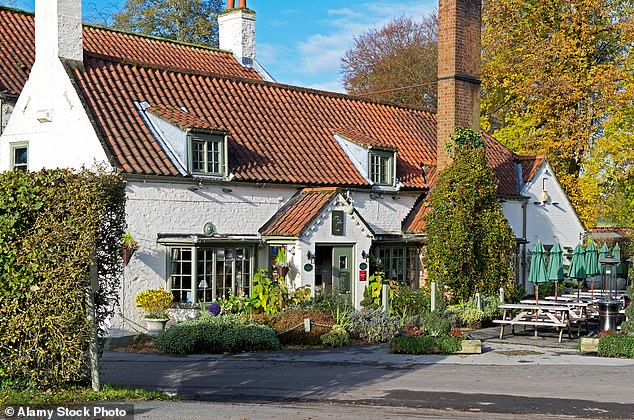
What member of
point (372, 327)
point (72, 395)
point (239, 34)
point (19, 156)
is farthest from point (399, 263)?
point (72, 395)

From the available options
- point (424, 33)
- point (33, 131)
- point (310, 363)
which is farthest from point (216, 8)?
point (310, 363)

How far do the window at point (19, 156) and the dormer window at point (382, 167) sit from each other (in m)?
10.2

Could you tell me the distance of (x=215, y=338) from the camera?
737 inches

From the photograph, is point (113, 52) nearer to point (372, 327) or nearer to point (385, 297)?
point (385, 297)

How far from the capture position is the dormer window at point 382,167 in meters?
26.1

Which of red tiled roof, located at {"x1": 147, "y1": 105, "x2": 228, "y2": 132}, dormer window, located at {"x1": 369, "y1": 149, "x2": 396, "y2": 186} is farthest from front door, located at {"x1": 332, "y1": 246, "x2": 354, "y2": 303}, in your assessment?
red tiled roof, located at {"x1": 147, "y1": 105, "x2": 228, "y2": 132}

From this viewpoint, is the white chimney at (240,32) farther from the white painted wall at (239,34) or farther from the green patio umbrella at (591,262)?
the green patio umbrella at (591,262)

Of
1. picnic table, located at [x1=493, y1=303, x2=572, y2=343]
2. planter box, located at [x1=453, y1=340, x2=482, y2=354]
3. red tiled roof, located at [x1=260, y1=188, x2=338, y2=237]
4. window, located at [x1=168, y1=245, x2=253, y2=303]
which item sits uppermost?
red tiled roof, located at [x1=260, y1=188, x2=338, y2=237]

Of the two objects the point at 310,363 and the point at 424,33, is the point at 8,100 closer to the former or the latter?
the point at 310,363

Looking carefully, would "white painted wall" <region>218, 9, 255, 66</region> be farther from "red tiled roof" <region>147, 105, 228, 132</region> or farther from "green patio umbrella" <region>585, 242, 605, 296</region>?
"green patio umbrella" <region>585, 242, 605, 296</region>

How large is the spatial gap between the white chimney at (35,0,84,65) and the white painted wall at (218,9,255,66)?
486 inches

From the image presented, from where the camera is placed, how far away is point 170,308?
20656mm

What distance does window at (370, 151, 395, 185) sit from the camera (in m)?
26.2

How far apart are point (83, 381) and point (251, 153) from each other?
12009mm
